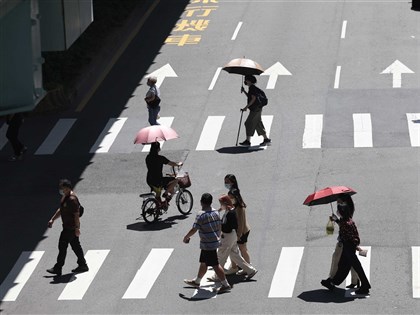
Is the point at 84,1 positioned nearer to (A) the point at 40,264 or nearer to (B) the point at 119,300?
(A) the point at 40,264

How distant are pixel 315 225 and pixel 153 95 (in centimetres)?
771

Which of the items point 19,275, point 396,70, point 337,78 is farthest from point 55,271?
point 396,70

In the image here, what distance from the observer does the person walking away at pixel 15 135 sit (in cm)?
3256

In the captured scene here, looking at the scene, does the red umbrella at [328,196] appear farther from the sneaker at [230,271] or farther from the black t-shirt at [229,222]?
the sneaker at [230,271]

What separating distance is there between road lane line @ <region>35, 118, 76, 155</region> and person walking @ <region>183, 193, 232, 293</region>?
10.9m

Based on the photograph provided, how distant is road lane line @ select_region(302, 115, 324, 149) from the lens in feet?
107

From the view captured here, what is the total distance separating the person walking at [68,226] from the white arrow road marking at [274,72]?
46.0 feet

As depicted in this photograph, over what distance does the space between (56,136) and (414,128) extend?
951cm

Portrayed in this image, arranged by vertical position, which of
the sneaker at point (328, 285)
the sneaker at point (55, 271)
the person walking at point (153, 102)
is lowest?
the person walking at point (153, 102)

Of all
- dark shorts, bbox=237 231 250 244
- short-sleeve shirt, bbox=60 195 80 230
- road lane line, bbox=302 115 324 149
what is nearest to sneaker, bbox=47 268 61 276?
short-sleeve shirt, bbox=60 195 80 230

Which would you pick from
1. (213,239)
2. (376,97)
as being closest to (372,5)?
(376,97)

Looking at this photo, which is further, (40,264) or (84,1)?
(84,1)

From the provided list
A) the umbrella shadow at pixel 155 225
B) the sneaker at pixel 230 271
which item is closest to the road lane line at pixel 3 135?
the umbrella shadow at pixel 155 225

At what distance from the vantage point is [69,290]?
2431 cm
